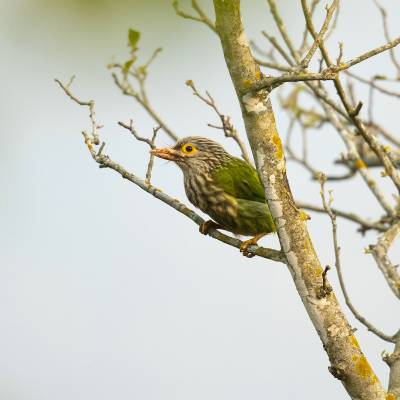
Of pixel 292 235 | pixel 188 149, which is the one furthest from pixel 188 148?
pixel 292 235

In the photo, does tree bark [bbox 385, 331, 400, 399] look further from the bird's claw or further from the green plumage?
the green plumage

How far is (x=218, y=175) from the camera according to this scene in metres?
6.39

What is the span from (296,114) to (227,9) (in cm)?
432

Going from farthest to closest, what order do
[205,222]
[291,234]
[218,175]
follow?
1. [218,175]
2. [205,222]
3. [291,234]

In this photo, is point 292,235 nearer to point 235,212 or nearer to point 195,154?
point 235,212

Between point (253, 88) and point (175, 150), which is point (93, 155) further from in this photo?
point (253, 88)

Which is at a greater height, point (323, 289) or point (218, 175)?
point (218, 175)

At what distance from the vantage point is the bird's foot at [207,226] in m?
5.81

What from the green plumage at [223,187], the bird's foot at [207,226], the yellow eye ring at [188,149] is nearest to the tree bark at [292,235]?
the bird's foot at [207,226]

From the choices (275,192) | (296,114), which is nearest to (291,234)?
(275,192)

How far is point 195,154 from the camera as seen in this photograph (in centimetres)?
670

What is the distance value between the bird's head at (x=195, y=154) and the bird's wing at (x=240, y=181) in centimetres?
12

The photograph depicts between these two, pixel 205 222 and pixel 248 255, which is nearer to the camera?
pixel 248 255

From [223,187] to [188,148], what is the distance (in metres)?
0.65
